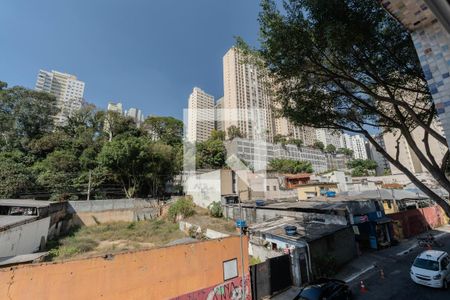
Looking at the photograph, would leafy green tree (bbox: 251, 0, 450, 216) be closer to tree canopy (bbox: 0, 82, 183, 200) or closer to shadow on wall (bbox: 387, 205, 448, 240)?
shadow on wall (bbox: 387, 205, 448, 240)

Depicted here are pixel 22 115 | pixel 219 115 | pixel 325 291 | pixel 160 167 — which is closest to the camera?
pixel 325 291

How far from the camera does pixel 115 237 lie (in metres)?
19.1

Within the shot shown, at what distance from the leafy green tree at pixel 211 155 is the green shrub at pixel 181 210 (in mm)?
15865

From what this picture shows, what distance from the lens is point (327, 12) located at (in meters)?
5.52

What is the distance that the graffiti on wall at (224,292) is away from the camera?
758 cm

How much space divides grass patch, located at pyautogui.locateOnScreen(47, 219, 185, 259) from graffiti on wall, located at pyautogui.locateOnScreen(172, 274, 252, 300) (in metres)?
9.76

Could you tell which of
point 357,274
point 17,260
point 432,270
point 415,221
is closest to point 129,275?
point 17,260

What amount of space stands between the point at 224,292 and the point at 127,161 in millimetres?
23378

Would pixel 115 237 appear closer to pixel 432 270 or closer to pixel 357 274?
pixel 357 274

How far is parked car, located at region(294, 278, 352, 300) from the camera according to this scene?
740 centimetres

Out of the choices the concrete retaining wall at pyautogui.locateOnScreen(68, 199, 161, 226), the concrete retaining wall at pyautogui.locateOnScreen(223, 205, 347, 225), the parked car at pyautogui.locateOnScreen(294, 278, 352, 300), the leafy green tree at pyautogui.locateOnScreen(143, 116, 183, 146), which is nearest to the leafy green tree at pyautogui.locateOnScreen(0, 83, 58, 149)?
the leafy green tree at pyautogui.locateOnScreen(143, 116, 183, 146)

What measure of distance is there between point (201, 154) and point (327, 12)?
3776cm

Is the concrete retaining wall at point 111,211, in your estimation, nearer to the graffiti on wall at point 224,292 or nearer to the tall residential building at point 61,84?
the graffiti on wall at point 224,292

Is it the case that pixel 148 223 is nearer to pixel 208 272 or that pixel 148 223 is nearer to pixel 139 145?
pixel 139 145
